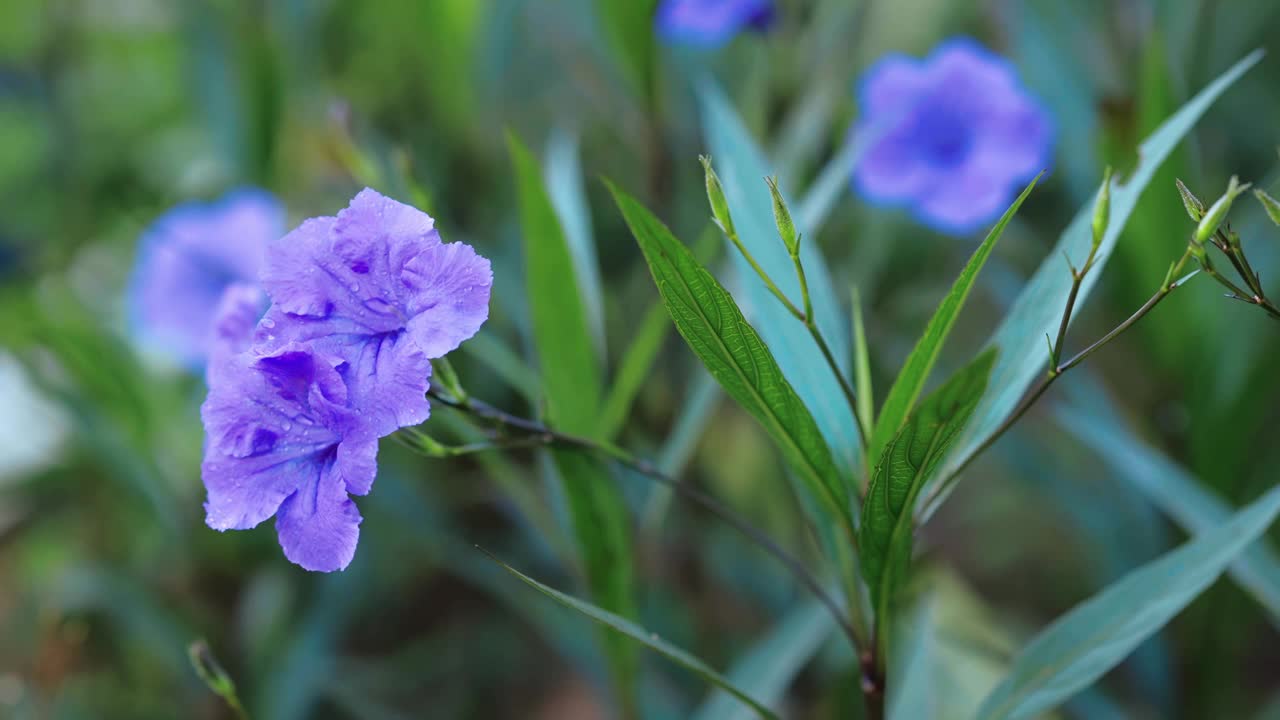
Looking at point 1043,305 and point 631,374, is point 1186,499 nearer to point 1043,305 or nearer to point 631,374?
point 1043,305

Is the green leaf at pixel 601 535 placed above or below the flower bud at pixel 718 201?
below

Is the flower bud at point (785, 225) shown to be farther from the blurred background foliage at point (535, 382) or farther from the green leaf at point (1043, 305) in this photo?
the blurred background foliage at point (535, 382)

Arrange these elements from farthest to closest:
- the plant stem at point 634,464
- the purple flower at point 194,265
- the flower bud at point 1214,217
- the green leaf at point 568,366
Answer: the purple flower at point 194,265 → the green leaf at point 568,366 → the plant stem at point 634,464 → the flower bud at point 1214,217

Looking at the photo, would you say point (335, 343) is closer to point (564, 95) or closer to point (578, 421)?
point (578, 421)

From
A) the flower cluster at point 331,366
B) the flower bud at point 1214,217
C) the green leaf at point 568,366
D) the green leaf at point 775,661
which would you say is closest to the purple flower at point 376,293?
the flower cluster at point 331,366

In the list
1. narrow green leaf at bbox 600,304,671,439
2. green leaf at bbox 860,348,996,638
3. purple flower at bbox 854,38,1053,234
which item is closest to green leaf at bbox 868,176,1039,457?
green leaf at bbox 860,348,996,638

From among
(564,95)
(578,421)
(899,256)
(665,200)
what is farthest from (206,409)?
(564,95)
